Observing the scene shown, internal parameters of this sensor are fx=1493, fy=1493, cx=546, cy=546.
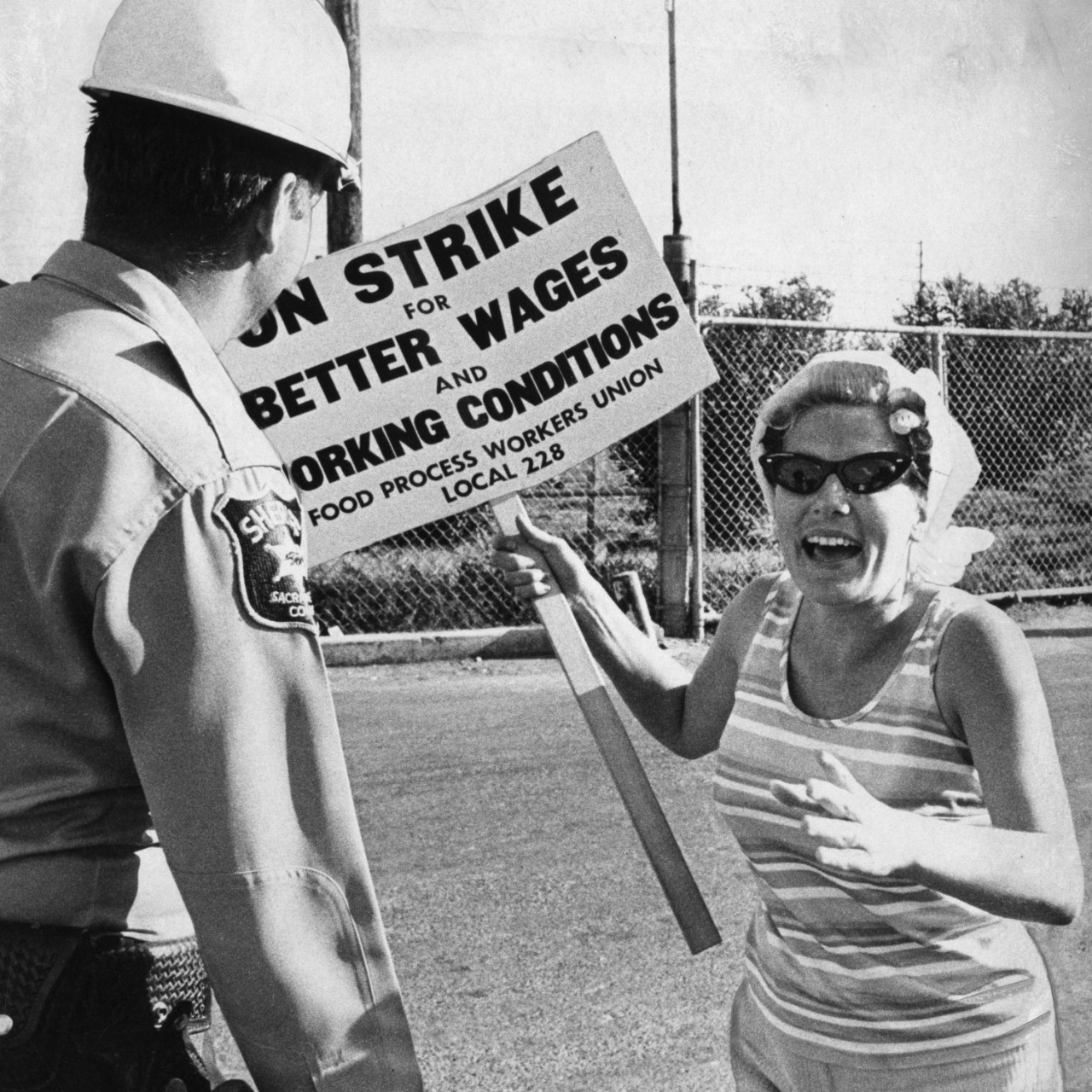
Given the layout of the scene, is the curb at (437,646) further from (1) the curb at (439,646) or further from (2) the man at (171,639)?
(2) the man at (171,639)

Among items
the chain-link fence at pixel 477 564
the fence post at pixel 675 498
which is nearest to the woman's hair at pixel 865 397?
the fence post at pixel 675 498

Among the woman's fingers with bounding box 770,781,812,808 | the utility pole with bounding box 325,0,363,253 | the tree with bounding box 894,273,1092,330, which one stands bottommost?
the tree with bounding box 894,273,1092,330

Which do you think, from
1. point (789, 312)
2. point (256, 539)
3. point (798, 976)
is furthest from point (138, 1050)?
point (789, 312)

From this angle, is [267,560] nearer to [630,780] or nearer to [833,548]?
[833,548]

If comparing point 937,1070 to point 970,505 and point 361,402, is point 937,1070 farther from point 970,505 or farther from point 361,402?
point 970,505

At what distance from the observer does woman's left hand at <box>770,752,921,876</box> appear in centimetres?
177

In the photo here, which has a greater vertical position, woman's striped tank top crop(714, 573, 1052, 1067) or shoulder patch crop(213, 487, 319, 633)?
shoulder patch crop(213, 487, 319, 633)

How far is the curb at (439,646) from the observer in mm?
9312

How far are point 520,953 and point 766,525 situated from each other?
7.62m

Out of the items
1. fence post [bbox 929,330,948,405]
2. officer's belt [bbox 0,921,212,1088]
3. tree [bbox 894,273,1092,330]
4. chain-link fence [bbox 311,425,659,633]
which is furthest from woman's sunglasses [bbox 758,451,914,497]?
tree [bbox 894,273,1092,330]

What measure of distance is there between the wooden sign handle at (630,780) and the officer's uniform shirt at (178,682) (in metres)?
1.04

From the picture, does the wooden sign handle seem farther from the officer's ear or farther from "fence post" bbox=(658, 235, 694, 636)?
"fence post" bbox=(658, 235, 694, 636)

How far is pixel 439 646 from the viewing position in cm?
945

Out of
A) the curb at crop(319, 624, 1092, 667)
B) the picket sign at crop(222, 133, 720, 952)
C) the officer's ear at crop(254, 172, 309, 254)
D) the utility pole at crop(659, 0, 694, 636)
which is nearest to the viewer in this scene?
the officer's ear at crop(254, 172, 309, 254)
